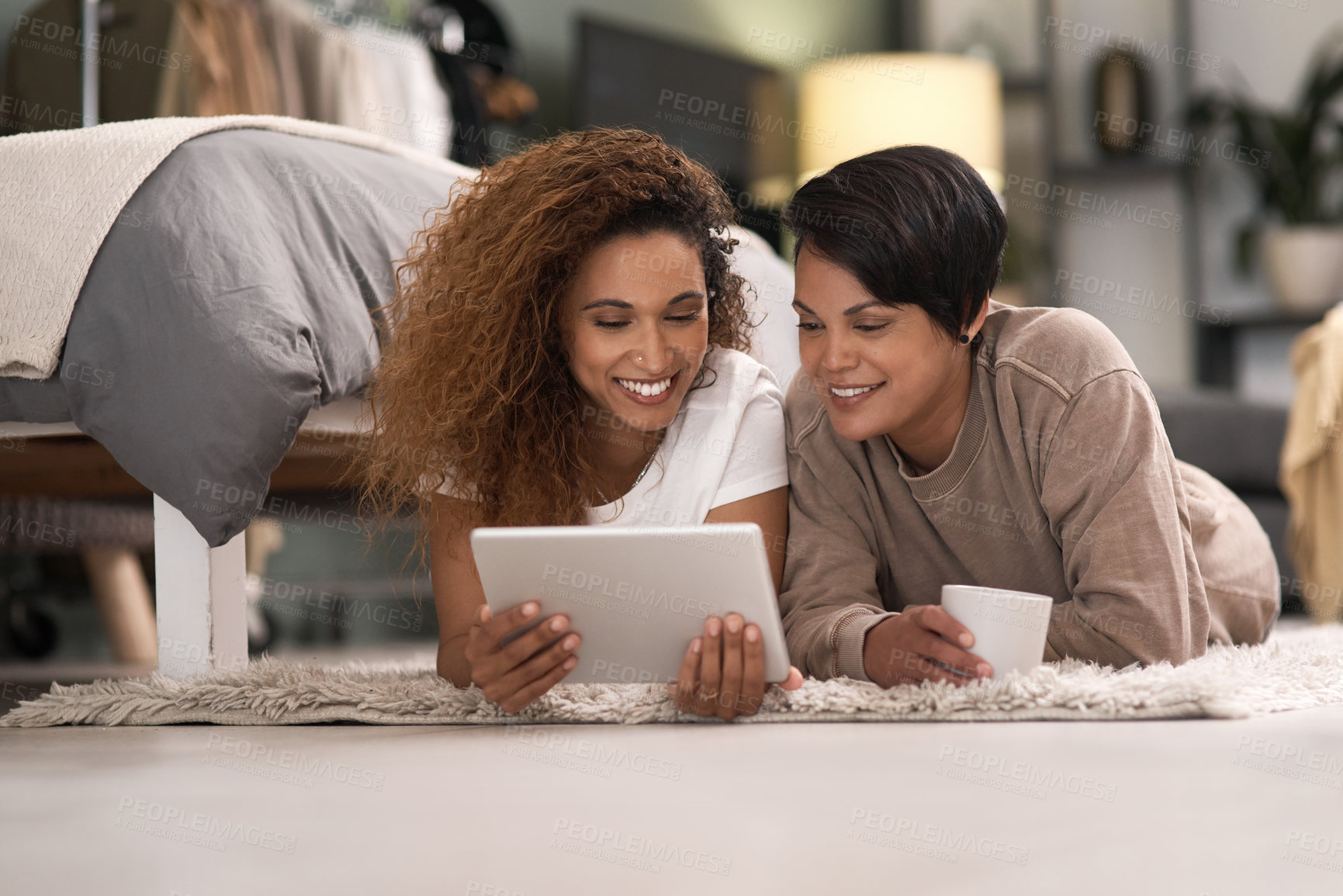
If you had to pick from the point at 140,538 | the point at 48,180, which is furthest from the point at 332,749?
the point at 140,538

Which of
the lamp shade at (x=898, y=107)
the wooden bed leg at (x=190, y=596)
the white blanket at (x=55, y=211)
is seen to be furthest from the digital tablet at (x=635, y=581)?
the lamp shade at (x=898, y=107)

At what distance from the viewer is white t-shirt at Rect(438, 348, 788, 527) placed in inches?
49.4

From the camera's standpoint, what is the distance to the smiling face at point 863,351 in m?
1.17

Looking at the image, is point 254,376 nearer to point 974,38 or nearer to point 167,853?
point 167,853

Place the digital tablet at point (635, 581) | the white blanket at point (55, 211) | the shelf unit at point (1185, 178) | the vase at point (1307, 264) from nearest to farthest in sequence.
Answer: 1. the digital tablet at point (635, 581)
2. the white blanket at point (55, 211)
3. the vase at point (1307, 264)
4. the shelf unit at point (1185, 178)

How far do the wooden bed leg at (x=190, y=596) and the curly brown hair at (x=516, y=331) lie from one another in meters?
0.17

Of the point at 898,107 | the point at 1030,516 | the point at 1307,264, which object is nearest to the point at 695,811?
the point at 1030,516

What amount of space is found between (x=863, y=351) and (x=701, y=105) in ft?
9.37

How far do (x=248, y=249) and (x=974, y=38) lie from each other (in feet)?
12.6

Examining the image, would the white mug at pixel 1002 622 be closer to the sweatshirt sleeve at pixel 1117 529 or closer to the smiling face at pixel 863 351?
the sweatshirt sleeve at pixel 1117 529

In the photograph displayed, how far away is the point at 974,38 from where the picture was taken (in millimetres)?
4480

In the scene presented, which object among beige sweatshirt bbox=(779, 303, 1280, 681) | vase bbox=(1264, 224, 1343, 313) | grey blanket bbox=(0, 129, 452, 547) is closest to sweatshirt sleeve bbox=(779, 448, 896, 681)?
beige sweatshirt bbox=(779, 303, 1280, 681)

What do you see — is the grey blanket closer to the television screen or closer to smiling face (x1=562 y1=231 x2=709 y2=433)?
smiling face (x1=562 y1=231 x2=709 y2=433)

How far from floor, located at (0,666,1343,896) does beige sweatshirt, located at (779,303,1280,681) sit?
15 cm
